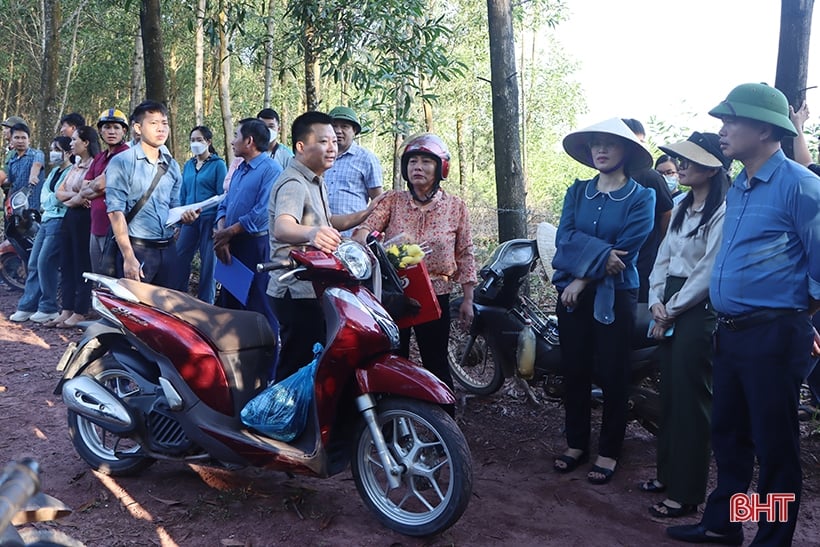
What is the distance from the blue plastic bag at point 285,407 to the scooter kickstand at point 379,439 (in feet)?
1.04

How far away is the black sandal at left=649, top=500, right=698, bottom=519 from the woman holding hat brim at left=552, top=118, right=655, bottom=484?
43cm

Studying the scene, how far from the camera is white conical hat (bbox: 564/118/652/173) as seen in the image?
3.86 meters

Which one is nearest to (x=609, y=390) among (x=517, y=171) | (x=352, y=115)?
(x=517, y=171)

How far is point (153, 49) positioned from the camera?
784 centimetres

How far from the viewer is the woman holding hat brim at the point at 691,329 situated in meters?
3.46

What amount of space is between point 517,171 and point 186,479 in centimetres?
347

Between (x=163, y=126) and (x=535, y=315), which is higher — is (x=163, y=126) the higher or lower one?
the higher one

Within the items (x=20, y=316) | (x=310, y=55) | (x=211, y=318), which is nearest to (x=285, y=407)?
(x=211, y=318)

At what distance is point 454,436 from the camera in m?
3.01

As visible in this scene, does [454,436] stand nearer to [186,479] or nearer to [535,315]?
[186,479]

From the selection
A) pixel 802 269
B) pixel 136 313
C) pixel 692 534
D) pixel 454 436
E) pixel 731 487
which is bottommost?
pixel 692 534

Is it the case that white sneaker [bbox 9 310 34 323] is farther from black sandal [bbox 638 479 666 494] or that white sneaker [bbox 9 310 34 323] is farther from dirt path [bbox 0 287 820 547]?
black sandal [bbox 638 479 666 494]

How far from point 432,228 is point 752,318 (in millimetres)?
1770

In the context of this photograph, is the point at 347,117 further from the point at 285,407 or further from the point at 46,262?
the point at 46,262
